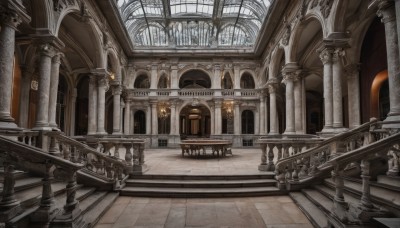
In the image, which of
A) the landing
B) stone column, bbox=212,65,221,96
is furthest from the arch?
the landing

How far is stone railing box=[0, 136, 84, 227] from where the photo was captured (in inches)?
141

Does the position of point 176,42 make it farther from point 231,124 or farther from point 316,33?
point 316,33

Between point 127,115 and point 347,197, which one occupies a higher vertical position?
point 127,115

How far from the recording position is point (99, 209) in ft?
16.2

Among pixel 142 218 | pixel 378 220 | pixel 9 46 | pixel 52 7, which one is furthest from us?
pixel 52 7

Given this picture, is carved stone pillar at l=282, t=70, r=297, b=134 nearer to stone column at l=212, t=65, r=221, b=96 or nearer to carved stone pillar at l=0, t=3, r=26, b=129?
stone column at l=212, t=65, r=221, b=96

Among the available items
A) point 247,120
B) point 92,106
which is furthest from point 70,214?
point 247,120

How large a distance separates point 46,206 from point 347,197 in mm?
5966

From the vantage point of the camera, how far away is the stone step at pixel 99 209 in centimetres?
435

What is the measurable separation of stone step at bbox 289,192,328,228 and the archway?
21.1m

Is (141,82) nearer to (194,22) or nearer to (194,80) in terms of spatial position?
(194,80)

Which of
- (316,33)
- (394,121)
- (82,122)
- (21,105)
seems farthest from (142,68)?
(394,121)

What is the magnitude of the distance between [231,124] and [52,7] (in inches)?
666

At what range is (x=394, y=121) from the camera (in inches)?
196
